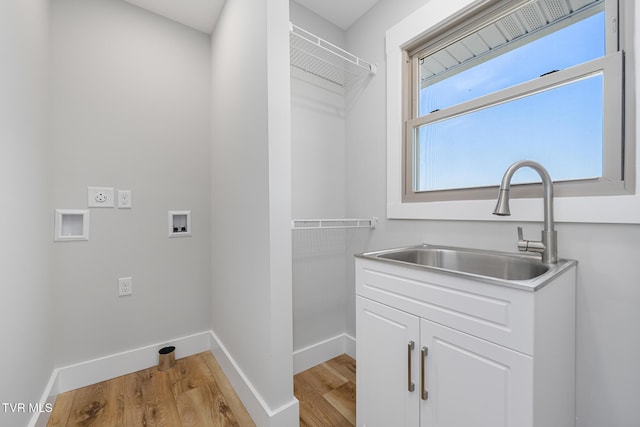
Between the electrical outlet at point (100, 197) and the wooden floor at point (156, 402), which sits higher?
the electrical outlet at point (100, 197)

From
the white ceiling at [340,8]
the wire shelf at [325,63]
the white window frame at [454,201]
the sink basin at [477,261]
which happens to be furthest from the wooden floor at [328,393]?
the white ceiling at [340,8]

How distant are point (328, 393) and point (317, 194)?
1259mm

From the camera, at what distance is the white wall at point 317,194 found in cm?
181

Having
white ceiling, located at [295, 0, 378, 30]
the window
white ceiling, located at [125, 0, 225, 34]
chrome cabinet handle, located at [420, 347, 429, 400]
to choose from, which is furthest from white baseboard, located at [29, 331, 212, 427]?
white ceiling, located at [295, 0, 378, 30]

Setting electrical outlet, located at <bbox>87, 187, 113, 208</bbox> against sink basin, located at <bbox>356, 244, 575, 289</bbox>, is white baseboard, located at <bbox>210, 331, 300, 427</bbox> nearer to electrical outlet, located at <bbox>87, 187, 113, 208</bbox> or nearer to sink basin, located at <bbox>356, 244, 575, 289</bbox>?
sink basin, located at <bbox>356, 244, 575, 289</bbox>

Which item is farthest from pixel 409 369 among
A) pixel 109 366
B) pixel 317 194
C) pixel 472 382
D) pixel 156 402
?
pixel 109 366

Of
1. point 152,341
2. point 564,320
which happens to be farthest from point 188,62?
point 564,320

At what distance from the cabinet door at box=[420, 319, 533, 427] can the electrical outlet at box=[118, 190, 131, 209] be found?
1.90m

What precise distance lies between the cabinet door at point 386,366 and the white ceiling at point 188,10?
2123 mm

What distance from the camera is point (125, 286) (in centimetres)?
175

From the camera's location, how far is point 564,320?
917 millimetres

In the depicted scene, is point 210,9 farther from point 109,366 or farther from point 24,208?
point 109,366

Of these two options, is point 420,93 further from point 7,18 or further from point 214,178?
point 7,18

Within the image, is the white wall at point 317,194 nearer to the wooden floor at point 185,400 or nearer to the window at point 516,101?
the wooden floor at point 185,400
